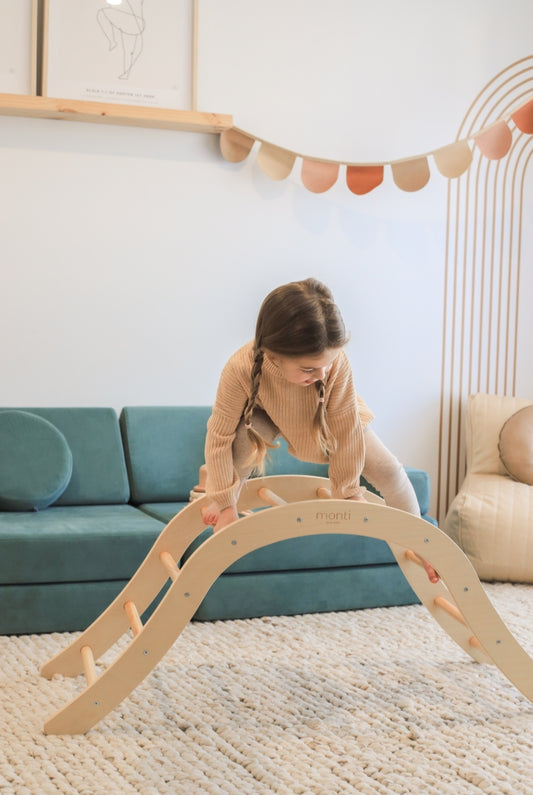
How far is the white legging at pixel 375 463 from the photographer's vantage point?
2023 millimetres

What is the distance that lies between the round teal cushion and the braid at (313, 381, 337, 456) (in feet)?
3.81

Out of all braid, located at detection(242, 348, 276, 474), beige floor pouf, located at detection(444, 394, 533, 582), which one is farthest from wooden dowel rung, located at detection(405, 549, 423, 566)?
beige floor pouf, located at detection(444, 394, 533, 582)

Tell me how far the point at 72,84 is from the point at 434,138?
1505mm

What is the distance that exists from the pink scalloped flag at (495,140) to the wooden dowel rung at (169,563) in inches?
87.6

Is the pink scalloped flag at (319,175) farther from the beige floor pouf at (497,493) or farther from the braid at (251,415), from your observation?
the braid at (251,415)

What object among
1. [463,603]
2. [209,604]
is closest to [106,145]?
[209,604]

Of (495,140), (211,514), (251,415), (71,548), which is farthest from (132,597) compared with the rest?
(495,140)

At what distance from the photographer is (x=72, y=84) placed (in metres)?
3.09

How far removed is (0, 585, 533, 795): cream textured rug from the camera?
1600mm

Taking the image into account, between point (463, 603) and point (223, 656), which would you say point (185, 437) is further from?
point (463, 603)

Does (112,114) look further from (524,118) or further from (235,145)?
(524,118)

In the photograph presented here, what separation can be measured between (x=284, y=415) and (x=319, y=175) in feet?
5.59

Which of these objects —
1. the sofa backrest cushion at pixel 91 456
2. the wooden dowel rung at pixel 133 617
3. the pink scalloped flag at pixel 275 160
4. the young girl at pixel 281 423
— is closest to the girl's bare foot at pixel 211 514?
the young girl at pixel 281 423

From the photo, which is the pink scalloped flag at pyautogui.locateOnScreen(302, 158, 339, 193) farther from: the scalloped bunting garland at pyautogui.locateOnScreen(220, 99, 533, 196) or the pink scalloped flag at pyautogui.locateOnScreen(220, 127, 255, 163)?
the pink scalloped flag at pyautogui.locateOnScreen(220, 127, 255, 163)
